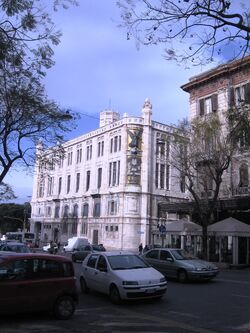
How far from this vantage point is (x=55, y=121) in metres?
22.3

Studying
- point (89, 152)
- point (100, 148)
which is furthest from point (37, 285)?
point (89, 152)

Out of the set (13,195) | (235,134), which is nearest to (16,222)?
(13,195)

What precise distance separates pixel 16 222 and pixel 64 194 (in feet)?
136

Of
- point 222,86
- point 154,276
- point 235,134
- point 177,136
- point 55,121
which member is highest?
point 222,86

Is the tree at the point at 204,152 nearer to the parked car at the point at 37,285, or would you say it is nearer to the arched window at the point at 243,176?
the arched window at the point at 243,176

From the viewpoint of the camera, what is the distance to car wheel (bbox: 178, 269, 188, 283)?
21797mm

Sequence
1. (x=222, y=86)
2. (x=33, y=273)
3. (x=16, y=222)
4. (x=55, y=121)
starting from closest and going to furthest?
(x=33, y=273), (x=55, y=121), (x=222, y=86), (x=16, y=222)

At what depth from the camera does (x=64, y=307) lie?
478 inches

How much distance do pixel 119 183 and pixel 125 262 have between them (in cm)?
5727

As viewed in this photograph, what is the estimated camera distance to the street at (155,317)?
10.9 m

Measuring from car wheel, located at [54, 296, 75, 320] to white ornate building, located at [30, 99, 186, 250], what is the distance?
51.9 metres

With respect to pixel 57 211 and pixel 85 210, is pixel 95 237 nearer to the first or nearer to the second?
pixel 85 210

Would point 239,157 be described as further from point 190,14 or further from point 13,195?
point 190,14

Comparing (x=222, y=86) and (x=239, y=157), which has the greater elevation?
(x=222, y=86)
